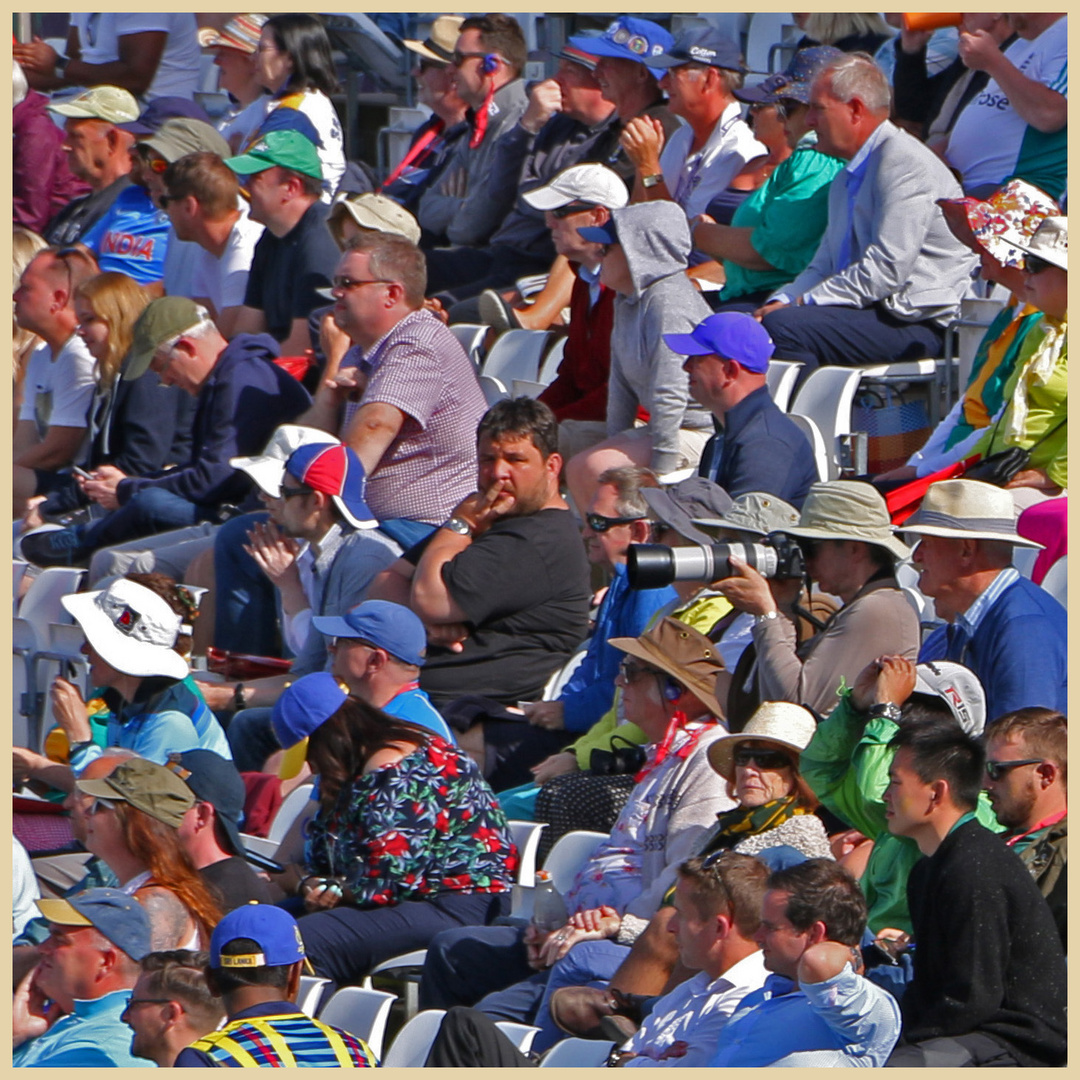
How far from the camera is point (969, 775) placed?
3670mm

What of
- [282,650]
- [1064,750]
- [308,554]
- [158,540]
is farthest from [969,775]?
[158,540]

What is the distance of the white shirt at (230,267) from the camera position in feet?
26.7

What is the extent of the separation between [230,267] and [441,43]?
6.13 ft

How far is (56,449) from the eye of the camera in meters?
7.88

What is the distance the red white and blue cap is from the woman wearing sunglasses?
6.49 ft

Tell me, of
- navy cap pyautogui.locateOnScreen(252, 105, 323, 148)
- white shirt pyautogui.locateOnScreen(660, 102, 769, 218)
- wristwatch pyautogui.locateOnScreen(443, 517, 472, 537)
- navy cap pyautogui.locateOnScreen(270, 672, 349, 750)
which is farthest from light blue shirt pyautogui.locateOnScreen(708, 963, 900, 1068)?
navy cap pyautogui.locateOnScreen(252, 105, 323, 148)

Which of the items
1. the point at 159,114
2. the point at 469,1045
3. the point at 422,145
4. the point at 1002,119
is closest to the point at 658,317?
the point at 1002,119

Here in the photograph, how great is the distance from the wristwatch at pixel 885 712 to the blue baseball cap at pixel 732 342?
1869 millimetres

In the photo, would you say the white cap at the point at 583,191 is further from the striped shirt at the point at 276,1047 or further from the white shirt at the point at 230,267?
the striped shirt at the point at 276,1047

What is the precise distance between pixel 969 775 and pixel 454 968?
1331 millimetres

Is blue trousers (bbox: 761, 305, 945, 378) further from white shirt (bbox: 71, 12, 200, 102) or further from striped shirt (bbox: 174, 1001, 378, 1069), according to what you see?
white shirt (bbox: 71, 12, 200, 102)

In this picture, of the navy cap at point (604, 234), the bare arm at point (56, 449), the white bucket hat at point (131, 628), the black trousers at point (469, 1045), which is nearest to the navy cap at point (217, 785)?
the white bucket hat at point (131, 628)

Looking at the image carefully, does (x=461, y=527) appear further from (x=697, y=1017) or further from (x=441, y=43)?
(x=441, y=43)

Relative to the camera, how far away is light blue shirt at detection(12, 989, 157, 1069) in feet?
12.9
